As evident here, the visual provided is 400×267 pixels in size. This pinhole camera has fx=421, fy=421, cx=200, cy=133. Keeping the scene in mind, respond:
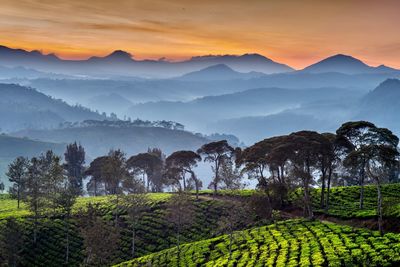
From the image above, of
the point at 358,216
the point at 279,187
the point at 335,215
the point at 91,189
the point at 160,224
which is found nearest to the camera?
the point at 358,216

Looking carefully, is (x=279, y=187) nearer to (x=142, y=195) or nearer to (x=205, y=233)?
(x=205, y=233)

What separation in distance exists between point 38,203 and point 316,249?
59.1 meters

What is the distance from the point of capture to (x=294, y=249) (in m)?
50.5

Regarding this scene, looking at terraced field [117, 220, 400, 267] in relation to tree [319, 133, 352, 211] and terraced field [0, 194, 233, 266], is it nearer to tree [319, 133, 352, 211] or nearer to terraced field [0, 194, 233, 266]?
terraced field [0, 194, 233, 266]

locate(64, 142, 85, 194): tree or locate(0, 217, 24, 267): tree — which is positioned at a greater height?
locate(64, 142, 85, 194): tree

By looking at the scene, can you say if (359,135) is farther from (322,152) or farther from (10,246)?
(10,246)

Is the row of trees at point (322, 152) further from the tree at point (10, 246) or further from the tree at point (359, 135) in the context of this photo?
the tree at point (10, 246)

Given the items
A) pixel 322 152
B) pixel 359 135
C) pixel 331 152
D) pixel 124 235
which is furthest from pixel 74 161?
pixel 359 135

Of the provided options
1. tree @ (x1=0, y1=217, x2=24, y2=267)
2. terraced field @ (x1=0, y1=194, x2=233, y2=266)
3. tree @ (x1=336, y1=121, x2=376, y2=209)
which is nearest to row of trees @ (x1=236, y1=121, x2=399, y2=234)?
tree @ (x1=336, y1=121, x2=376, y2=209)

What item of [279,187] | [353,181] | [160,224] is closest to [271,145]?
[279,187]

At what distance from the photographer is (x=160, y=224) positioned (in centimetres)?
8269

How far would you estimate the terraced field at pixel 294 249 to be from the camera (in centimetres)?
4481

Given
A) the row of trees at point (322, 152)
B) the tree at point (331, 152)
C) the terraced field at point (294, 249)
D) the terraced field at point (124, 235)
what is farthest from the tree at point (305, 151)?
the terraced field at point (124, 235)

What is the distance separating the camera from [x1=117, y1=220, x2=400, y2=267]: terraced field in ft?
147
